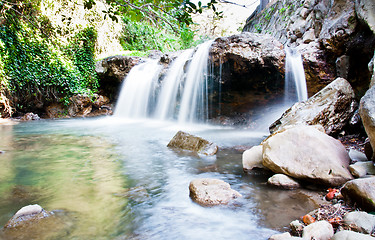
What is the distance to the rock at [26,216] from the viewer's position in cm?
211

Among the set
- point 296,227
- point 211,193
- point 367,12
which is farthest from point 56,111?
point 367,12

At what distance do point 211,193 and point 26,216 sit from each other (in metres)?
1.81

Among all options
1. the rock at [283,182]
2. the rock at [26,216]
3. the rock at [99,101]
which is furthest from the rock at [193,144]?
the rock at [99,101]

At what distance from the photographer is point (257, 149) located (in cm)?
383

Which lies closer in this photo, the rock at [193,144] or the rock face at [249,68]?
the rock at [193,144]

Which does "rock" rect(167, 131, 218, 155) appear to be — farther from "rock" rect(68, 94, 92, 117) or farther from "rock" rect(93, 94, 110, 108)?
"rock" rect(93, 94, 110, 108)

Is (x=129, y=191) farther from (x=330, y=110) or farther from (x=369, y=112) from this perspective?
(x=330, y=110)

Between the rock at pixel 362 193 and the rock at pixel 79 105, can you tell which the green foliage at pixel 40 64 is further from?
the rock at pixel 362 193

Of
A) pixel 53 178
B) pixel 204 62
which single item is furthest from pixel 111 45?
pixel 53 178

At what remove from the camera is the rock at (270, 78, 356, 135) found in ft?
16.7

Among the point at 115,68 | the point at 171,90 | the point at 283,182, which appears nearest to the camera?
the point at 283,182

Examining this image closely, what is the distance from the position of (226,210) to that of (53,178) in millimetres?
2458

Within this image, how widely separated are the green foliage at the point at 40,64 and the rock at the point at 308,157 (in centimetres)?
918

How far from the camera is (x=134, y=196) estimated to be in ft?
9.48
